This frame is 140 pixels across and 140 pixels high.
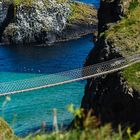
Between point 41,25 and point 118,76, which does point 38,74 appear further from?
point 118,76

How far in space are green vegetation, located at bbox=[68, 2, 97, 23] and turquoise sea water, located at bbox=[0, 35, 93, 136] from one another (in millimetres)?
6366

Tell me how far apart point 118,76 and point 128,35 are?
4650 mm

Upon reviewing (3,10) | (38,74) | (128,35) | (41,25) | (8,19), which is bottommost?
(38,74)

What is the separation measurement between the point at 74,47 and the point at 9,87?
43.1 meters

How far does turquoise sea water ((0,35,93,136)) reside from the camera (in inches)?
1432

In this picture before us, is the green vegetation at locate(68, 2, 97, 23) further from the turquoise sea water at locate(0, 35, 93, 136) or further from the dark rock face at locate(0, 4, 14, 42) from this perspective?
the dark rock face at locate(0, 4, 14, 42)

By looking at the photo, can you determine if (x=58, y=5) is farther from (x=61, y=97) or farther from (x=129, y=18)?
(x=129, y=18)

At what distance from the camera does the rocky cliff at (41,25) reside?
77.0 m

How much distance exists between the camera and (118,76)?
2580 centimetres

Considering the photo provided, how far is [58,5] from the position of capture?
262ft

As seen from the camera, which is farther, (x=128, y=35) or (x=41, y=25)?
(x=41, y=25)

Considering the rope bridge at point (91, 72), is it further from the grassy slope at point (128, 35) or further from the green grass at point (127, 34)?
the green grass at point (127, 34)

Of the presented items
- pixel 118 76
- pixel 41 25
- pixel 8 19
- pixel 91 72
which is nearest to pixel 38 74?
pixel 41 25

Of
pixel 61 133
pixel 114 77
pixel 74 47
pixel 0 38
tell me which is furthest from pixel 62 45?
pixel 61 133
